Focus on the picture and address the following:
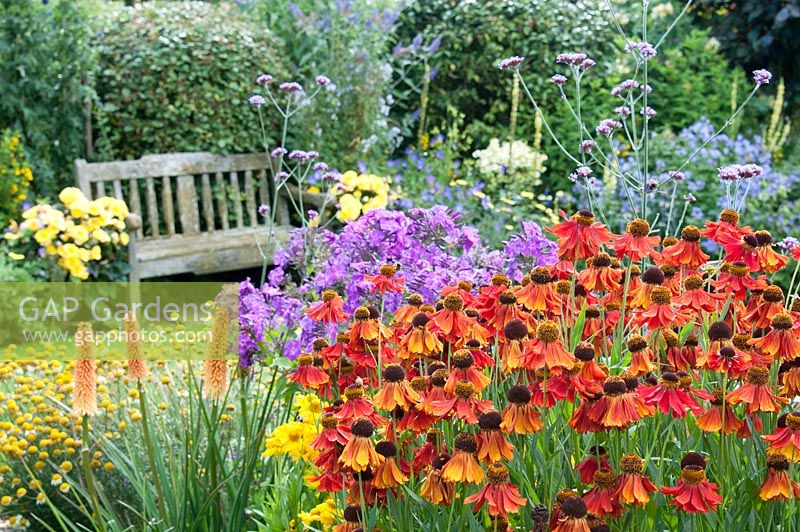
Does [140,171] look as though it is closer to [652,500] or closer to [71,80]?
[71,80]

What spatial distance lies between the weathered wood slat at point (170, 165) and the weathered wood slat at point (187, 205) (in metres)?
0.06

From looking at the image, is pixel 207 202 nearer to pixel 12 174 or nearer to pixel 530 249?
pixel 12 174

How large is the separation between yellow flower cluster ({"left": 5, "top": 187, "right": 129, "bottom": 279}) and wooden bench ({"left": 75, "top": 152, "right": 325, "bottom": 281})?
15cm

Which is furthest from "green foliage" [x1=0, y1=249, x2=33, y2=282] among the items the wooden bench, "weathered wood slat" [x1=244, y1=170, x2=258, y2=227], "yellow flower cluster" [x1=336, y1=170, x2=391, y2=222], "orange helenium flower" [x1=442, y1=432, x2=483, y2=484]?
"orange helenium flower" [x1=442, y1=432, x2=483, y2=484]

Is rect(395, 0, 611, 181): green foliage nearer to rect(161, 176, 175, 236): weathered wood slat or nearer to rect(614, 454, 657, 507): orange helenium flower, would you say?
rect(161, 176, 175, 236): weathered wood slat

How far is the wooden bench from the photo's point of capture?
550 cm

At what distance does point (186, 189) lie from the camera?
19.3ft

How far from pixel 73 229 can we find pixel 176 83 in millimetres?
1379

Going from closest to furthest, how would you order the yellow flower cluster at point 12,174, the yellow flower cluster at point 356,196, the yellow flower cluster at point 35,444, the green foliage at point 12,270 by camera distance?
1. the yellow flower cluster at point 35,444
2. the yellow flower cluster at point 356,196
3. the green foliage at point 12,270
4. the yellow flower cluster at point 12,174

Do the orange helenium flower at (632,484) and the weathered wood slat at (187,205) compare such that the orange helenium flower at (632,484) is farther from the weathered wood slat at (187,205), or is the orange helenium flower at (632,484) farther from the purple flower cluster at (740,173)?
the weathered wood slat at (187,205)

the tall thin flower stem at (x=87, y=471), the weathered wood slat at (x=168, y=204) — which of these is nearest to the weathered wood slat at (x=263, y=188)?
the weathered wood slat at (x=168, y=204)

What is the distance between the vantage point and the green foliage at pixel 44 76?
548cm

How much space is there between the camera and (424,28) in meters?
7.42

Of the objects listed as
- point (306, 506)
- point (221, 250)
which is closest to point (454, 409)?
point (306, 506)
